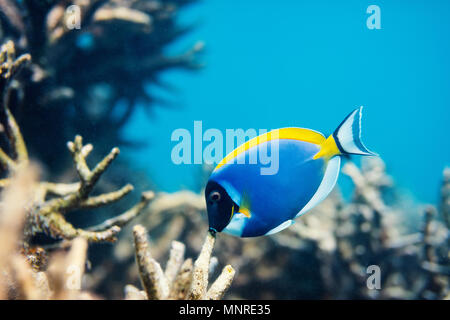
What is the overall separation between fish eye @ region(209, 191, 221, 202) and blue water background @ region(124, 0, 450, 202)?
102ft

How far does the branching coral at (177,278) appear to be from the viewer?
1.18 m

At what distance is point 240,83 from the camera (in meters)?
74.7

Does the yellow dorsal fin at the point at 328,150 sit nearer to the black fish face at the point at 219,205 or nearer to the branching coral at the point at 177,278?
the black fish face at the point at 219,205

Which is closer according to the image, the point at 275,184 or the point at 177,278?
the point at 275,184

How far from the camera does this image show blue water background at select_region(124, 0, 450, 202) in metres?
40.0

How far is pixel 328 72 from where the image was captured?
214ft

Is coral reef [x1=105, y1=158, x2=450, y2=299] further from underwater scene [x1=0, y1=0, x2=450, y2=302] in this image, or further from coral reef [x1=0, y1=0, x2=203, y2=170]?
coral reef [x1=0, y1=0, x2=203, y2=170]

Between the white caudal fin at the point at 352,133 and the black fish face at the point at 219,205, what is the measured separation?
50 cm

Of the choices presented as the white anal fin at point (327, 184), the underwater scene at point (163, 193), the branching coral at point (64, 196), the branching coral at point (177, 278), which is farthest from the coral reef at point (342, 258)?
the white anal fin at point (327, 184)

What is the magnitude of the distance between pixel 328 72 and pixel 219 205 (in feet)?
239

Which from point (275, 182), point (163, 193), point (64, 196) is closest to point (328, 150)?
point (275, 182)

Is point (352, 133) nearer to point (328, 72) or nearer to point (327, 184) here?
point (327, 184)
